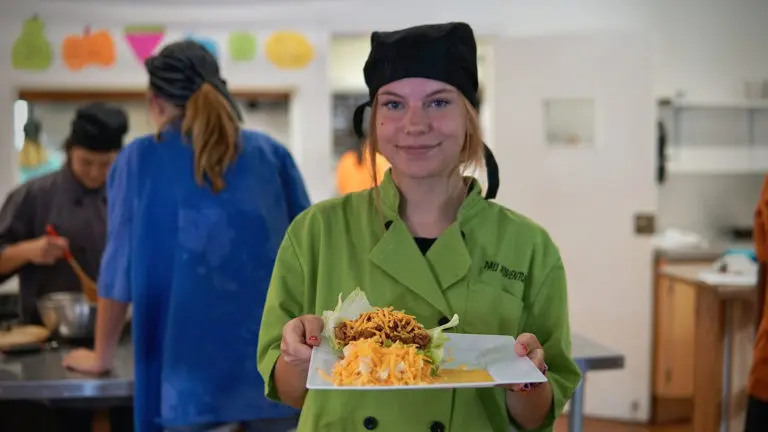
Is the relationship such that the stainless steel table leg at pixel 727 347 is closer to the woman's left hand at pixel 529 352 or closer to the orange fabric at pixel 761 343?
the orange fabric at pixel 761 343

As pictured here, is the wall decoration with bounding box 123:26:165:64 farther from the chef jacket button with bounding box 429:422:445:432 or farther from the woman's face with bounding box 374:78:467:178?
the chef jacket button with bounding box 429:422:445:432

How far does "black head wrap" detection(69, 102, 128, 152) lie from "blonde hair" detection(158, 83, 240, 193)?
74 centimetres

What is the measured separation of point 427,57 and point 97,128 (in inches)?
57.9

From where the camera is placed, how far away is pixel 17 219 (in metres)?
2.29

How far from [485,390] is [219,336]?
692 millimetres

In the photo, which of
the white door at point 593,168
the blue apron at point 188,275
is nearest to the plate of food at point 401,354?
the blue apron at point 188,275

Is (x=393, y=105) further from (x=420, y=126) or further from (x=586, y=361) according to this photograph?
(x=586, y=361)

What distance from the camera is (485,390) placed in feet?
3.61

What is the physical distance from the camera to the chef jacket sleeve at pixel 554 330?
108 cm

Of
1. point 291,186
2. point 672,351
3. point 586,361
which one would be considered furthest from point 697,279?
point 291,186

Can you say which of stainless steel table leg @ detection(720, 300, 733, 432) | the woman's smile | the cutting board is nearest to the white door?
stainless steel table leg @ detection(720, 300, 733, 432)

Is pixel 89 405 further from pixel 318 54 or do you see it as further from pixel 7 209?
pixel 318 54

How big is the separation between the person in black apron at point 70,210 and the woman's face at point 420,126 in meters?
1.41

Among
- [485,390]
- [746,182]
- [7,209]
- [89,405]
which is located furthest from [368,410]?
[746,182]
